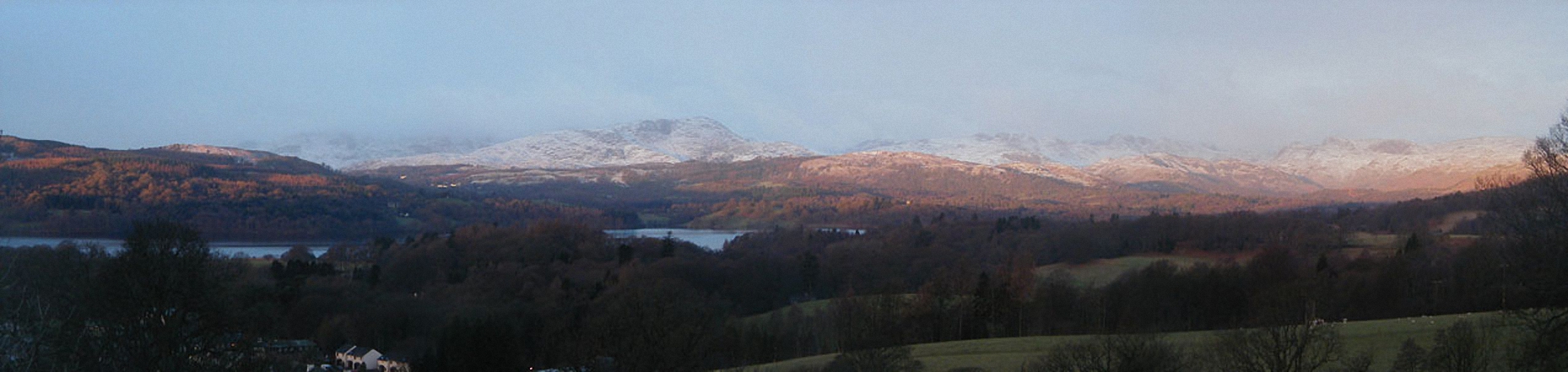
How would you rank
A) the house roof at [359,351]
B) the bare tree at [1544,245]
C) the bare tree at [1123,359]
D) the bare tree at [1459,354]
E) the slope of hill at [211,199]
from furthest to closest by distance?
the slope of hill at [211,199]
the house roof at [359,351]
the bare tree at [1123,359]
the bare tree at [1459,354]
the bare tree at [1544,245]

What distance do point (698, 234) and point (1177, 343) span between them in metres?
104

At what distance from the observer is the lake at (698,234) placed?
375 ft

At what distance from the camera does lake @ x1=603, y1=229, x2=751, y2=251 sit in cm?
11438

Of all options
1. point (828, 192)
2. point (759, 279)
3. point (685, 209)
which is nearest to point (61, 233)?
point (759, 279)

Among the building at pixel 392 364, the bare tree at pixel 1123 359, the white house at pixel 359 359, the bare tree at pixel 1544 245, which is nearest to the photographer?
the bare tree at pixel 1544 245

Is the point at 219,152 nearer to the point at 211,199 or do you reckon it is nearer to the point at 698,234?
the point at 211,199

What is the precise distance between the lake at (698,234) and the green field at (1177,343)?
73.2 metres

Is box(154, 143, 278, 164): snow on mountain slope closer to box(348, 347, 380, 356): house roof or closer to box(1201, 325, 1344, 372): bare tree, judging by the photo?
box(348, 347, 380, 356): house roof

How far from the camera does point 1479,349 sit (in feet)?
71.5

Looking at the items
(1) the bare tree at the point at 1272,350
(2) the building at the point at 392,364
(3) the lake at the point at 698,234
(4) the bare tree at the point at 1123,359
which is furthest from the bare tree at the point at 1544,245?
(3) the lake at the point at 698,234

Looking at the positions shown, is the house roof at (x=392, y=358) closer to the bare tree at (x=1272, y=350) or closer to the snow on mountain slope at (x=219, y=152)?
the bare tree at (x=1272, y=350)

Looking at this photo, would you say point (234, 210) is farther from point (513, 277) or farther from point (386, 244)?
point (513, 277)

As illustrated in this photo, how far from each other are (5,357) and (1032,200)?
194m

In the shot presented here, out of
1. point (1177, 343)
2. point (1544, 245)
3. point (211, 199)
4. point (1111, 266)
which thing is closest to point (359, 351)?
point (1177, 343)
